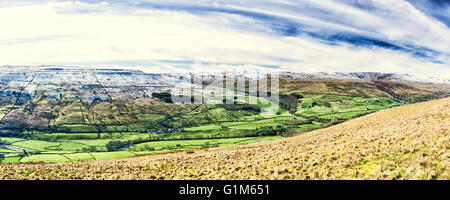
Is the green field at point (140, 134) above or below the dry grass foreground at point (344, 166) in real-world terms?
below

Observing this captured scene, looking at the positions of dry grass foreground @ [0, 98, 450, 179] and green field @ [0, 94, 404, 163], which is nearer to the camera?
dry grass foreground @ [0, 98, 450, 179]

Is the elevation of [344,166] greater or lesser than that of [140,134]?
greater

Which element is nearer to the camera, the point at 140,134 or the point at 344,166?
the point at 344,166

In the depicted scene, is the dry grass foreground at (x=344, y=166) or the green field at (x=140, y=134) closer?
the dry grass foreground at (x=344, y=166)

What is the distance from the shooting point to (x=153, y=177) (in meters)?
12.1

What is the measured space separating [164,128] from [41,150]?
76537mm

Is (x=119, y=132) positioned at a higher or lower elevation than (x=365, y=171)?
lower

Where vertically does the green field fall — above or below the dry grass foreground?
below
